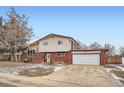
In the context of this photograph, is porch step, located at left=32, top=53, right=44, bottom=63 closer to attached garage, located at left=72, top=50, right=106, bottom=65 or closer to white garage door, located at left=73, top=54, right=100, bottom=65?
white garage door, located at left=73, top=54, right=100, bottom=65

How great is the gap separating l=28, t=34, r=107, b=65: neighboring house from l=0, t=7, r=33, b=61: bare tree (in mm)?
2104

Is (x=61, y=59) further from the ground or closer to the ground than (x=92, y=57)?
closer to the ground

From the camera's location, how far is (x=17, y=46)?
44.6 metres

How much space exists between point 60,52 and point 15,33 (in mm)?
8147

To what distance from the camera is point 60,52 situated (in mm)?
43844

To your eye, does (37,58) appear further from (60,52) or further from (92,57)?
(92,57)

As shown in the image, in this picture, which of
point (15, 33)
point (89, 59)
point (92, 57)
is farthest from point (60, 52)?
point (15, 33)

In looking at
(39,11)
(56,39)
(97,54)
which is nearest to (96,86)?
(39,11)

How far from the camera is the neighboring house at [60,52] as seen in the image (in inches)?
1613

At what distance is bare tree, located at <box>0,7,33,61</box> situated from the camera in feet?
144
